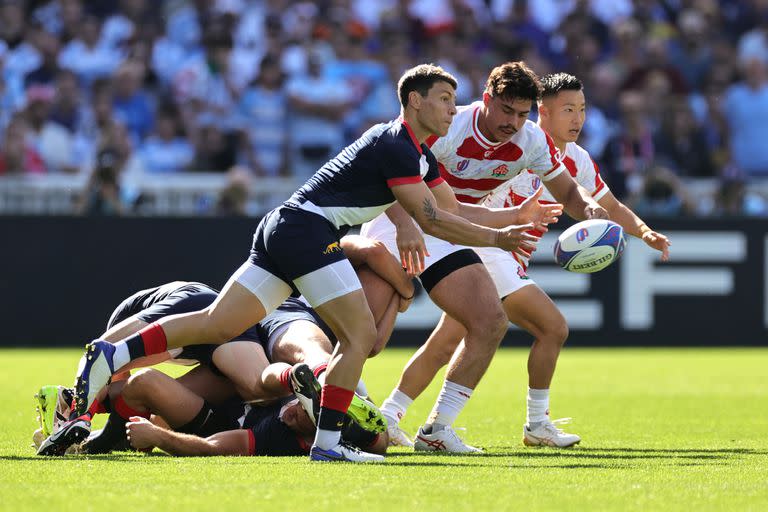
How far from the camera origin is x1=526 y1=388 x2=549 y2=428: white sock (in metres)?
8.64

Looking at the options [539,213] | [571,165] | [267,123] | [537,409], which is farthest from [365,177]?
[267,123]

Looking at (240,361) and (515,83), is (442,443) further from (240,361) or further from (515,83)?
(515,83)

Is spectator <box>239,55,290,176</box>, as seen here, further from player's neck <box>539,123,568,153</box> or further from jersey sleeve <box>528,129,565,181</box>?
jersey sleeve <box>528,129,565,181</box>

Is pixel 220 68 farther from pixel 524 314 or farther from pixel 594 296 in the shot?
pixel 524 314

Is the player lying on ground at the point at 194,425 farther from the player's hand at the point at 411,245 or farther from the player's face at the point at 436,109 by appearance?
the player's face at the point at 436,109

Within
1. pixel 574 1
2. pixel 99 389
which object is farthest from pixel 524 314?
pixel 574 1

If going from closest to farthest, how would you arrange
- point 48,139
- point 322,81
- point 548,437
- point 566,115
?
point 548,437
point 566,115
point 48,139
point 322,81

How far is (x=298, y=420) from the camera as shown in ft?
24.9

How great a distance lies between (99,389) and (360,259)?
2069mm

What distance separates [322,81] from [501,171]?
9.56m

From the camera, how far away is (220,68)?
18438mm

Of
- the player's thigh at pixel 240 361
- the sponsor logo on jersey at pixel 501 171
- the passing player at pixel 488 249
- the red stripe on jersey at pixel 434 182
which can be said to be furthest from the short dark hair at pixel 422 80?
the player's thigh at pixel 240 361

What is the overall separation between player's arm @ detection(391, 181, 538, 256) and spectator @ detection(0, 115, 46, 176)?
10.6 metres

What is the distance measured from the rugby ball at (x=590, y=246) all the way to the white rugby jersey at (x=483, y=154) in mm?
703
